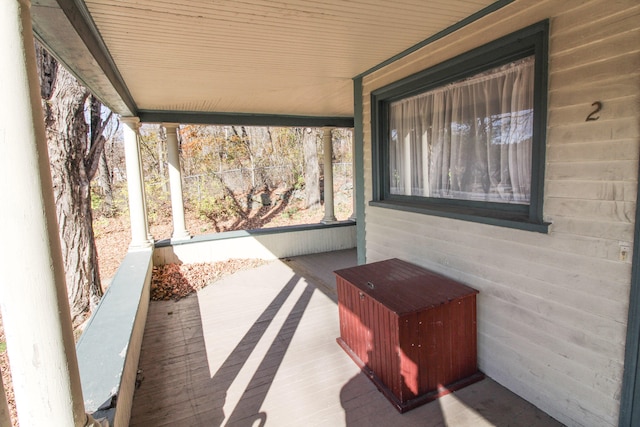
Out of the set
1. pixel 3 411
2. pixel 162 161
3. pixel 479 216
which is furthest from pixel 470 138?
pixel 162 161

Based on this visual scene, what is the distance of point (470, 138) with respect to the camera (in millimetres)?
2926

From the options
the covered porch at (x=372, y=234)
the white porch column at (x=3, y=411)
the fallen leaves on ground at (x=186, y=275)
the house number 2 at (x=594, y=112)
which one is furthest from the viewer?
the fallen leaves on ground at (x=186, y=275)

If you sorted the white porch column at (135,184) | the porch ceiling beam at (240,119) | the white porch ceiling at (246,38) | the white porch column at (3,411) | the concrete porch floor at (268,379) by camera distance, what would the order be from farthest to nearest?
the porch ceiling beam at (240,119) < the white porch column at (135,184) < the concrete porch floor at (268,379) < the white porch ceiling at (246,38) < the white porch column at (3,411)

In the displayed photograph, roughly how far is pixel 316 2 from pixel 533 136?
169 centimetres

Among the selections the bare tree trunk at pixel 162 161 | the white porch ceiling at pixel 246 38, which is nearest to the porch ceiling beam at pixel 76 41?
the white porch ceiling at pixel 246 38

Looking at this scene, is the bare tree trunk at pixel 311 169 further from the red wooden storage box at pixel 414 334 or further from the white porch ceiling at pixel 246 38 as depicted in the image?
the red wooden storage box at pixel 414 334

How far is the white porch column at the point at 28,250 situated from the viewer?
1182mm

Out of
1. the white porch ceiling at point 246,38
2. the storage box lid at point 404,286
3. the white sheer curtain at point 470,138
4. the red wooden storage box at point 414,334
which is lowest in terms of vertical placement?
the red wooden storage box at point 414,334

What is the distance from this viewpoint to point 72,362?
1393mm

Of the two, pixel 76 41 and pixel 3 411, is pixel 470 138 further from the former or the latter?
pixel 3 411

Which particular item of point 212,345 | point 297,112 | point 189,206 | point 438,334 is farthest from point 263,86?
point 189,206

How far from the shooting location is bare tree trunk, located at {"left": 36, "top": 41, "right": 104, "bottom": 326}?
509cm

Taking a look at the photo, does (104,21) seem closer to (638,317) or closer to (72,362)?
(72,362)

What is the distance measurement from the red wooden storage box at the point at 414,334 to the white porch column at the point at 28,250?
1842mm
